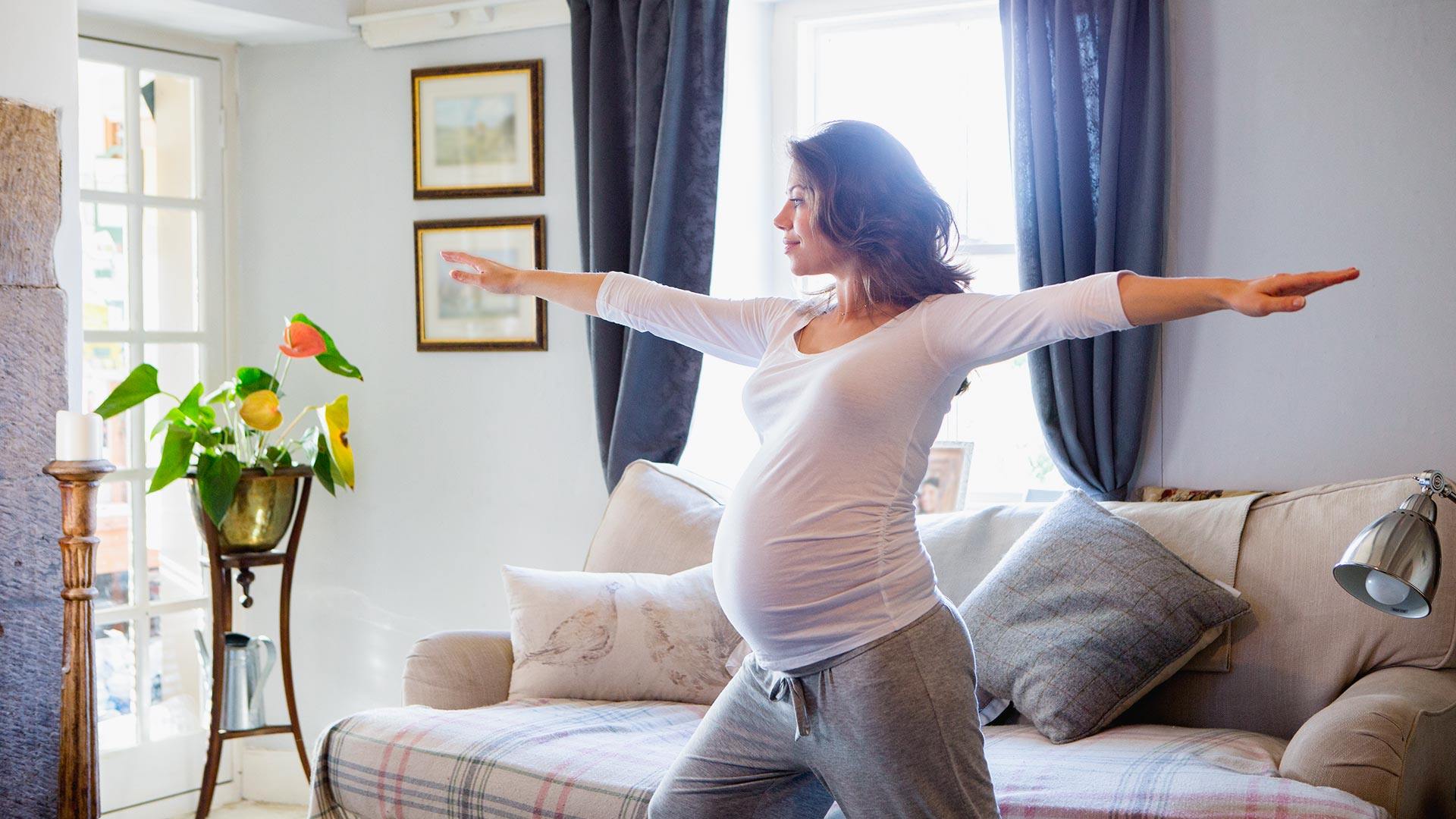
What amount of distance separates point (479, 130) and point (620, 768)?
82.5 inches

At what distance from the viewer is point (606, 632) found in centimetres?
275

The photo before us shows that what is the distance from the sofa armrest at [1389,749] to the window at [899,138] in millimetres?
1162

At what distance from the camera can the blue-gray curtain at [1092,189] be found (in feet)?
9.44

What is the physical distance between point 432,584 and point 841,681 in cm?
248

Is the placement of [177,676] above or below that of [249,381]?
below

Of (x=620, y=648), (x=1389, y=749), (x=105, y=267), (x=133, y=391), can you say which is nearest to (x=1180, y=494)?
(x=1389, y=749)

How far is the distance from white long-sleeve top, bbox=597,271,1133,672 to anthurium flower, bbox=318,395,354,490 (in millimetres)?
2125

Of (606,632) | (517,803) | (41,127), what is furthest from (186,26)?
(517,803)

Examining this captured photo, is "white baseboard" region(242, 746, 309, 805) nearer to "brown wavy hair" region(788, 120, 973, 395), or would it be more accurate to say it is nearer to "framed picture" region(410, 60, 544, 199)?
"framed picture" region(410, 60, 544, 199)

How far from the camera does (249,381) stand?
3.43 m

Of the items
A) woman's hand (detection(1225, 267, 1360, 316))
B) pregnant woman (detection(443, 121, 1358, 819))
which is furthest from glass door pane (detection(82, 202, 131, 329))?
woman's hand (detection(1225, 267, 1360, 316))

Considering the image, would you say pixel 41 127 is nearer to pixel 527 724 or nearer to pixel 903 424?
pixel 527 724

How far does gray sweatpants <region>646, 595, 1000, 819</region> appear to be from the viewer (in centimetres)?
152

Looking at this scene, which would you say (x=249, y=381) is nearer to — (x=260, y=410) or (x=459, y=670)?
(x=260, y=410)
